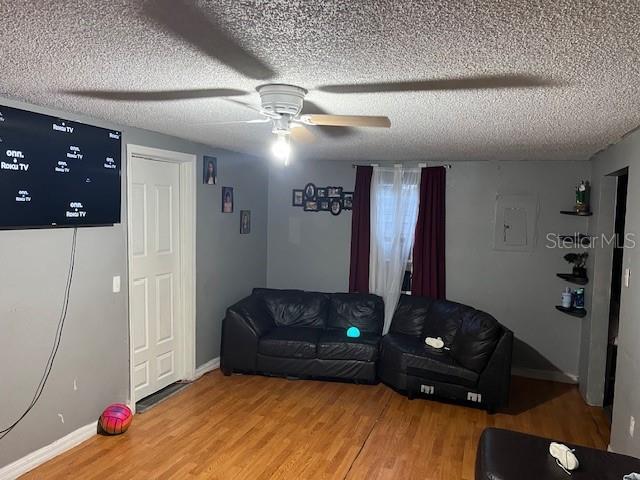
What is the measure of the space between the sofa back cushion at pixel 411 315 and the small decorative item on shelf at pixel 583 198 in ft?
5.74

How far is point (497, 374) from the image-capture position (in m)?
4.20

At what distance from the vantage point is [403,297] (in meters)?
5.34

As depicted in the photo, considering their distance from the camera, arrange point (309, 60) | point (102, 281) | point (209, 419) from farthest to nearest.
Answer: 1. point (209, 419)
2. point (102, 281)
3. point (309, 60)

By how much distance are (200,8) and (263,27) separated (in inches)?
8.3

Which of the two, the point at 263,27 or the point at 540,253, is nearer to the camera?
the point at 263,27

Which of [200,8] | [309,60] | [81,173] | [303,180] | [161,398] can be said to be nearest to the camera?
[200,8]

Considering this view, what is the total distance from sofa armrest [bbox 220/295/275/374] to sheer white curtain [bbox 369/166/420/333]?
1491mm

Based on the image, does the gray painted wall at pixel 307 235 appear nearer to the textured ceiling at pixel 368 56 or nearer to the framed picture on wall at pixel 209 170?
the framed picture on wall at pixel 209 170

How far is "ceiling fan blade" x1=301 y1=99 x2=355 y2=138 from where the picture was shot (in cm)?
272

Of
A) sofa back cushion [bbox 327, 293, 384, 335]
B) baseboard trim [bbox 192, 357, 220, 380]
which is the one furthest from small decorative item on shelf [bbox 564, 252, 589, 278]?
baseboard trim [bbox 192, 357, 220, 380]

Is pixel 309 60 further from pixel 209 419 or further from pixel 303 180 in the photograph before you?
pixel 303 180

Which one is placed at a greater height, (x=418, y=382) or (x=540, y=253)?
(x=540, y=253)

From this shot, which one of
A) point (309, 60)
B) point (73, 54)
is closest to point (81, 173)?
point (73, 54)

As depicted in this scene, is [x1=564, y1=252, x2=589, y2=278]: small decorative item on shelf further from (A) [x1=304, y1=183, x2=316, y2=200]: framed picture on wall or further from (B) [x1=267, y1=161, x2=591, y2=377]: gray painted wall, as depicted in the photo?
(A) [x1=304, y1=183, x2=316, y2=200]: framed picture on wall
